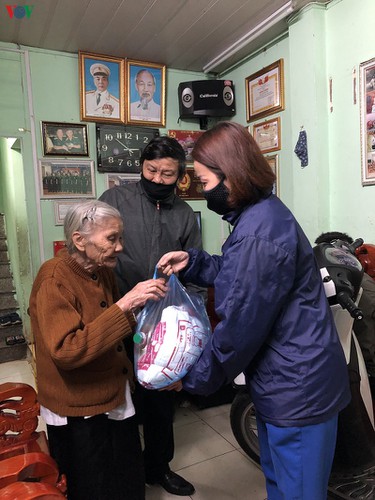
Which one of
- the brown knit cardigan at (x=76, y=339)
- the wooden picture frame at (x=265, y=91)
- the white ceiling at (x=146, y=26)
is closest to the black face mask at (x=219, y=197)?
the brown knit cardigan at (x=76, y=339)

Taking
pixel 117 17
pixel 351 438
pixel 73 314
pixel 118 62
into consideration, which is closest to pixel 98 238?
pixel 73 314

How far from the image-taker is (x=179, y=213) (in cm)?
186

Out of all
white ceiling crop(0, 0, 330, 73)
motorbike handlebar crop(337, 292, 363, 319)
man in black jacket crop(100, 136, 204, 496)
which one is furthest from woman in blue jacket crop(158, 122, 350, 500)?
white ceiling crop(0, 0, 330, 73)

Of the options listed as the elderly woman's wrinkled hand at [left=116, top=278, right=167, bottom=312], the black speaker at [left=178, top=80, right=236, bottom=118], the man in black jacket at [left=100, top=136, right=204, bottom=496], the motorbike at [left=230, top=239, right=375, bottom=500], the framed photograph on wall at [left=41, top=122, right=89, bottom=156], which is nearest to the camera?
the elderly woman's wrinkled hand at [left=116, top=278, right=167, bottom=312]

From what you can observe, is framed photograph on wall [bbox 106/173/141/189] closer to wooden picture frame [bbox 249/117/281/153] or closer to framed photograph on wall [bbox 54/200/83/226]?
framed photograph on wall [bbox 54/200/83/226]

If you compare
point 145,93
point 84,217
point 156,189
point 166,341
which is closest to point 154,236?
point 156,189

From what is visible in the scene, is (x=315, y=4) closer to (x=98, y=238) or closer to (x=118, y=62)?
(x=118, y=62)

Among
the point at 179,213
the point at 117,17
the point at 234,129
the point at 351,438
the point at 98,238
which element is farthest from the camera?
the point at 117,17

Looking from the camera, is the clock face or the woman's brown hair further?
the clock face

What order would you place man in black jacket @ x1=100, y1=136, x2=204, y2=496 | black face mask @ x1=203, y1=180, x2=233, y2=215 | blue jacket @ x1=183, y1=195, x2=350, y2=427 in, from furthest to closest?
man in black jacket @ x1=100, y1=136, x2=204, y2=496 → black face mask @ x1=203, y1=180, x2=233, y2=215 → blue jacket @ x1=183, y1=195, x2=350, y2=427

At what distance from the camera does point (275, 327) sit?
1023 millimetres

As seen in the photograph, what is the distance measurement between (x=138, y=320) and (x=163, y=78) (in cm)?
258

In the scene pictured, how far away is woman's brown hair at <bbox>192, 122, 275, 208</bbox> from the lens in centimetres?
102

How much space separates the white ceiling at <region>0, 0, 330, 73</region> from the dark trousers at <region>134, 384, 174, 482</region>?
2223 millimetres
